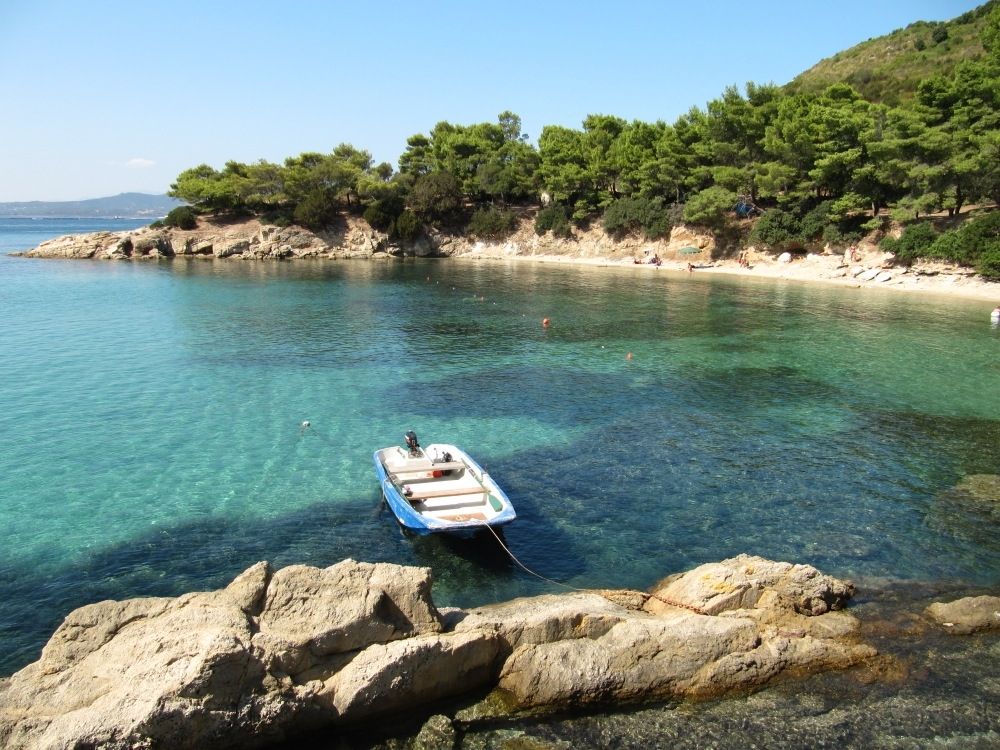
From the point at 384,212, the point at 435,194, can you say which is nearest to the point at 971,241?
the point at 435,194

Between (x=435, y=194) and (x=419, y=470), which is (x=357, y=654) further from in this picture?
(x=435, y=194)

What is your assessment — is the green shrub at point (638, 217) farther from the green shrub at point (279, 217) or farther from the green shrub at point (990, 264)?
the green shrub at point (279, 217)

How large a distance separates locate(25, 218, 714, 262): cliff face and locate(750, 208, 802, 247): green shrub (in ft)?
32.2

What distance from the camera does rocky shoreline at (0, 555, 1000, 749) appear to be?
852 cm

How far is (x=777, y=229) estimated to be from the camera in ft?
211

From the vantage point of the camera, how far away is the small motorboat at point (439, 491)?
1502 centimetres

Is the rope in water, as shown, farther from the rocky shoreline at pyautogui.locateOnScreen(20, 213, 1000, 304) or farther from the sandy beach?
the rocky shoreline at pyautogui.locateOnScreen(20, 213, 1000, 304)

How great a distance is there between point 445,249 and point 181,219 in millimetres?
33358

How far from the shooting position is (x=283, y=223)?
3356 inches

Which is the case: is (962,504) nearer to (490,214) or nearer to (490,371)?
(490,371)

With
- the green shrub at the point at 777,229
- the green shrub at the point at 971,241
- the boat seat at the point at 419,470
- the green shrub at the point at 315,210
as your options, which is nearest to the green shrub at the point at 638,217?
the green shrub at the point at 777,229

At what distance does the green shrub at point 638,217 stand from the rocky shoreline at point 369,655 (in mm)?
65076

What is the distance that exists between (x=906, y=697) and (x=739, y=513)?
6.85 meters

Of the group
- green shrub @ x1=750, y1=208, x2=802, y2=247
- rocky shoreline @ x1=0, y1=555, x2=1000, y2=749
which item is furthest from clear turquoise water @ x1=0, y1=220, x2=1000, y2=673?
green shrub @ x1=750, y1=208, x2=802, y2=247
